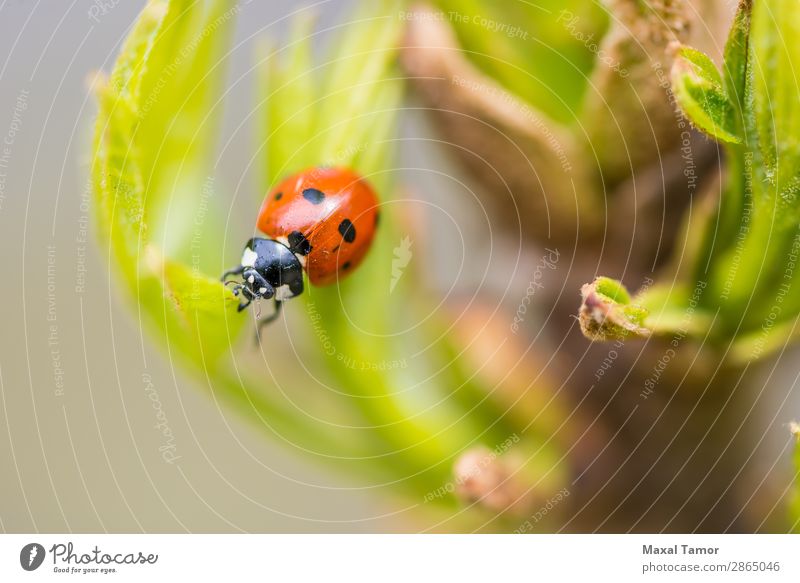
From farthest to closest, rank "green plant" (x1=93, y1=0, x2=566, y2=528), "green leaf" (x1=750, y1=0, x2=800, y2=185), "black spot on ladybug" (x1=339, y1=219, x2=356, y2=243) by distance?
"black spot on ladybug" (x1=339, y1=219, x2=356, y2=243), "green plant" (x1=93, y1=0, x2=566, y2=528), "green leaf" (x1=750, y1=0, x2=800, y2=185)

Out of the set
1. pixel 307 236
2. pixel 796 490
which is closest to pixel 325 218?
pixel 307 236

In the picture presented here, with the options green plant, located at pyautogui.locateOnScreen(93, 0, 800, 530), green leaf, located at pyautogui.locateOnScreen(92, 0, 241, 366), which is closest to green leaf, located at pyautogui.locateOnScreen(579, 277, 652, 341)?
green plant, located at pyautogui.locateOnScreen(93, 0, 800, 530)

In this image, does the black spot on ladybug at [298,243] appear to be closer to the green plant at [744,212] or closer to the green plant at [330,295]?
the green plant at [330,295]

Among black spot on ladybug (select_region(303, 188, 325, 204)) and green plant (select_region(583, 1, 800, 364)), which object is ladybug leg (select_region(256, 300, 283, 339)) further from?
green plant (select_region(583, 1, 800, 364))

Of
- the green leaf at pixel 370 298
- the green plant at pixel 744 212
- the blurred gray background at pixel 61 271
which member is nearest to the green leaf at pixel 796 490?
the green plant at pixel 744 212

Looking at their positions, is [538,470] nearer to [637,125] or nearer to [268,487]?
[637,125]

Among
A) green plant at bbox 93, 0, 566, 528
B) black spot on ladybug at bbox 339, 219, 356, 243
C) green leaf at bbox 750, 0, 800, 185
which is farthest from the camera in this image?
black spot on ladybug at bbox 339, 219, 356, 243
